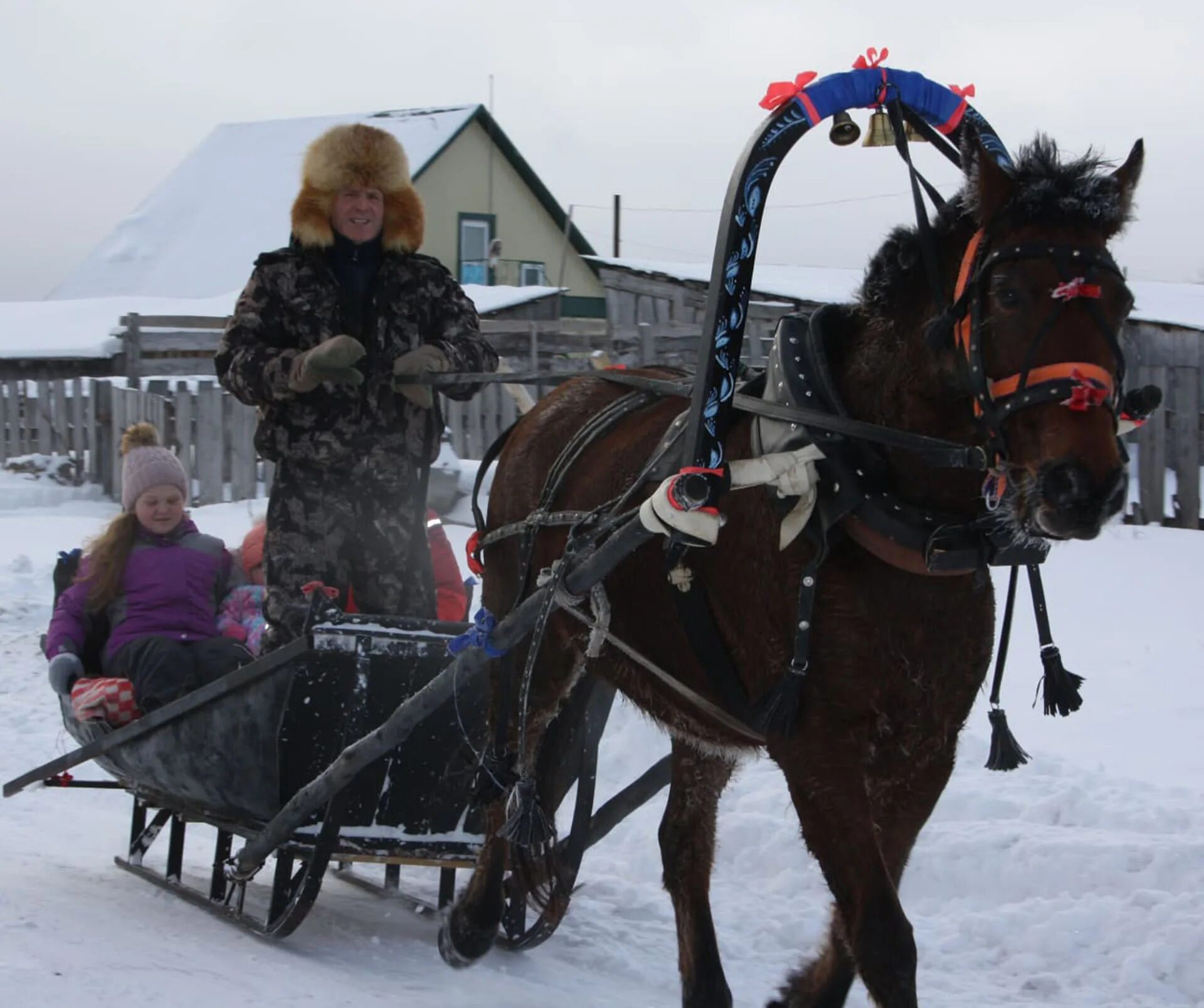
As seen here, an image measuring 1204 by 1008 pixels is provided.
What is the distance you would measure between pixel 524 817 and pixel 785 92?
6.83ft

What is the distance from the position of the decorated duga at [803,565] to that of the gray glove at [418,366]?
1.41ft

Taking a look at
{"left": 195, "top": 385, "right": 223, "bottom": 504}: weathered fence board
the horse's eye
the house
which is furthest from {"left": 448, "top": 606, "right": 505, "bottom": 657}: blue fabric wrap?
the house

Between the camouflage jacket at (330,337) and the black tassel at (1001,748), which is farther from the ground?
the camouflage jacket at (330,337)

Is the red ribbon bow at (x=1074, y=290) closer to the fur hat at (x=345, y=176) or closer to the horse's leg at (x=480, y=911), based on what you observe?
the horse's leg at (x=480, y=911)

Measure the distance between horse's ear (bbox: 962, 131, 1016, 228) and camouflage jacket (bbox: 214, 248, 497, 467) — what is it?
2.24 meters

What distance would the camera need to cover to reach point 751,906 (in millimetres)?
5117

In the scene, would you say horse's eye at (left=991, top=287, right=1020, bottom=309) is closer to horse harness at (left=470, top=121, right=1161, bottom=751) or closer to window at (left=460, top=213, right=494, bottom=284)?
horse harness at (left=470, top=121, right=1161, bottom=751)

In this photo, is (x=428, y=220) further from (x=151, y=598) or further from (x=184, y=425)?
(x=151, y=598)

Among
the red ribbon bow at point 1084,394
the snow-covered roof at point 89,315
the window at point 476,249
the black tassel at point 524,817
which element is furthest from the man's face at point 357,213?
the window at point 476,249

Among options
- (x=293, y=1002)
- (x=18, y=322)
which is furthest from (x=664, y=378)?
(x=18, y=322)

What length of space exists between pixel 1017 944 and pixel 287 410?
2.87 m

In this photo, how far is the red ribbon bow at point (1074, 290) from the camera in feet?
8.75

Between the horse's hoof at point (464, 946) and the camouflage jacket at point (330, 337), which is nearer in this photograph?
the horse's hoof at point (464, 946)

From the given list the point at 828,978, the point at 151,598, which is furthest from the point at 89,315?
the point at 828,978
